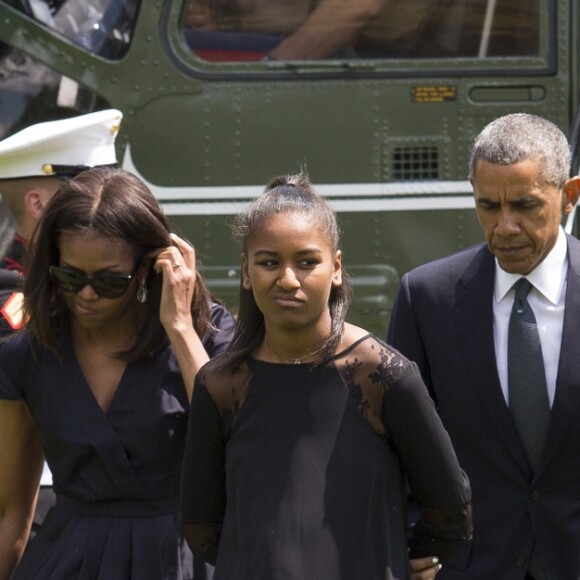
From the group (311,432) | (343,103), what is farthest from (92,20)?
(311,432)

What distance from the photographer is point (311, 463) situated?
2543 mm

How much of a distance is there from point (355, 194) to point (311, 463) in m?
2.99

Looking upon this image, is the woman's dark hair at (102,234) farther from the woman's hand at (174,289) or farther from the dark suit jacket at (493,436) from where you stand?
the dark suit jacket at (493,436)

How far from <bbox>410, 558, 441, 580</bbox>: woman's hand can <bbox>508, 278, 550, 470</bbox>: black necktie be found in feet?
1.32

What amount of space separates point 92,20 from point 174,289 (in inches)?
110

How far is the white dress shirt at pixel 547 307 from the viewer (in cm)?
304

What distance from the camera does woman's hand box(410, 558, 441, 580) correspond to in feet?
8.91

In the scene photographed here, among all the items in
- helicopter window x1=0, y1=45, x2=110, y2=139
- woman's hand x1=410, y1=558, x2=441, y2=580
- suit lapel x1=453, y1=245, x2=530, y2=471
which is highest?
helicopter window x1=0, y1=45, x2=110, y2=139

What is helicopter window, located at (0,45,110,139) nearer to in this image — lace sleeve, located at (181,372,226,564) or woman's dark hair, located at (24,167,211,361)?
woman's dark hair, located at (24,167,211,361)

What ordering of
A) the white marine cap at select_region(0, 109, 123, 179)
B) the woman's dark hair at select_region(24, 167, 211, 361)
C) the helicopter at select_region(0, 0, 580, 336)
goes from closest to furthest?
1. the woman's dark hair at select_region(24, 167, 211, 361)
2. the white marine cap at select_region(0, 109, 123, 179)
3. the helicopter at select_region(0, 0, 580, 336)

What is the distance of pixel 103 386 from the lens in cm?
305

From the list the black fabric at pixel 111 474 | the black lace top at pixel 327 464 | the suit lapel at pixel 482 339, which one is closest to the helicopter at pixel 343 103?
the suit lapel at pixel 482 339

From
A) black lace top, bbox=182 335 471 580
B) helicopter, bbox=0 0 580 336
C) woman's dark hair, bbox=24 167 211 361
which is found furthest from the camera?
helicopter, bbox=0 0 580 336

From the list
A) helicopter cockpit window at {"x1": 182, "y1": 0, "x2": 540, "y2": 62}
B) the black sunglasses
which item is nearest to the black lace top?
the black sunglasses
